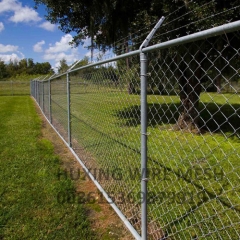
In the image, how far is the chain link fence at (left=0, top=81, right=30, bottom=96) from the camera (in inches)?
1069

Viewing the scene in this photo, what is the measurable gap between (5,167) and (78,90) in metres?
2.20

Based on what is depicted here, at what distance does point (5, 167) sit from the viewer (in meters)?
4.13

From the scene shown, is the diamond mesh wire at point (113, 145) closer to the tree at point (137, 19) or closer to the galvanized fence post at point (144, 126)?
the galvanized fence post at point (144, 126)

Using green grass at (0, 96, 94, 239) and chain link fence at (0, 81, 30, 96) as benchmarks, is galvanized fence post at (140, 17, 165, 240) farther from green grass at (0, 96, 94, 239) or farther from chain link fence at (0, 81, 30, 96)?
chain link fence at (0, 81, 30, 96)

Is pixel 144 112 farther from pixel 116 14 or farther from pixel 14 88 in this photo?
pixel 14 88

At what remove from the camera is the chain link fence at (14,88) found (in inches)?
1069

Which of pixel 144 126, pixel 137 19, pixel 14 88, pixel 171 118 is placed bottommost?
pixel 14 88

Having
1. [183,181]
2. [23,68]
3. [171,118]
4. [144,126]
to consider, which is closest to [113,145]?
[183,181]

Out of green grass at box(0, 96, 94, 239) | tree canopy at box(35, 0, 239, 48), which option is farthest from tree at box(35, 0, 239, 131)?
green grass at box(0, 96, 94, 239)

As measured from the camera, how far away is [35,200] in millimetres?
3014

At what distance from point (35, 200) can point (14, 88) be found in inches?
1085

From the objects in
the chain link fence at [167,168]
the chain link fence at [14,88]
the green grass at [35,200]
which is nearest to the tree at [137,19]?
the chain link fence at [167,168]

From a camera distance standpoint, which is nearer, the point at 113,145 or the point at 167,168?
the point at 167,168

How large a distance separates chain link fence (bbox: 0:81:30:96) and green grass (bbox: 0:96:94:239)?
2415 cm
